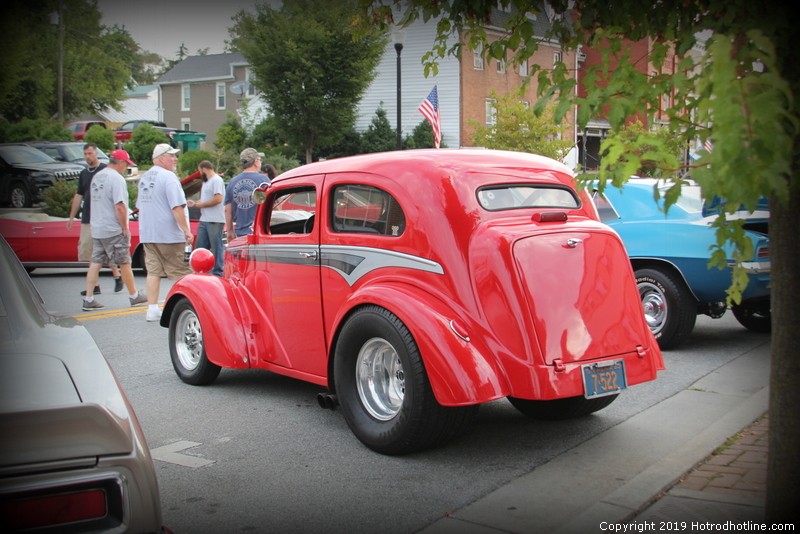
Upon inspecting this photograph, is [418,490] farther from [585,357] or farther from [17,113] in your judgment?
[17,113]

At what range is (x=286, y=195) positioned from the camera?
258 inches

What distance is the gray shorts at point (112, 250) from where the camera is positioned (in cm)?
1093

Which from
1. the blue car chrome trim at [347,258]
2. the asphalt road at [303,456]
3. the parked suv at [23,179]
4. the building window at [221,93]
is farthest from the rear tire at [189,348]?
the building window at [221,93]

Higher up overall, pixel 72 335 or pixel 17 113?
pixel 17 113

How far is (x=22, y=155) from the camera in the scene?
933 inches

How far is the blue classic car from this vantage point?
7.95 m

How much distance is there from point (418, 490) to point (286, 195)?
9.39 ft

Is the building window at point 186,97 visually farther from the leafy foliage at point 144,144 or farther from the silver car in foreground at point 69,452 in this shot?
the silver car in foreground at point 69,452

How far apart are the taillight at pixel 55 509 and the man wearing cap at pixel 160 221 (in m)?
7.72

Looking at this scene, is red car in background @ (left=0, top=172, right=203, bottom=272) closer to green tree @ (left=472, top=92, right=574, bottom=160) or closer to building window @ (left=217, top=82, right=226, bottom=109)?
green tree @ (left=472, top=92, right=574, bottom=160)

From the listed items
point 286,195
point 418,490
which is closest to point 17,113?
point 286,195

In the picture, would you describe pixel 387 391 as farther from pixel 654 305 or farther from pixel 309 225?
pixel 654 305

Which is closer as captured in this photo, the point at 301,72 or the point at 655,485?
the point at 655,485

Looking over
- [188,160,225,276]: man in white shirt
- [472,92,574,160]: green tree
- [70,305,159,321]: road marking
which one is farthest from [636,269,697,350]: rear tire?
[472,92,574,160]: green tree
